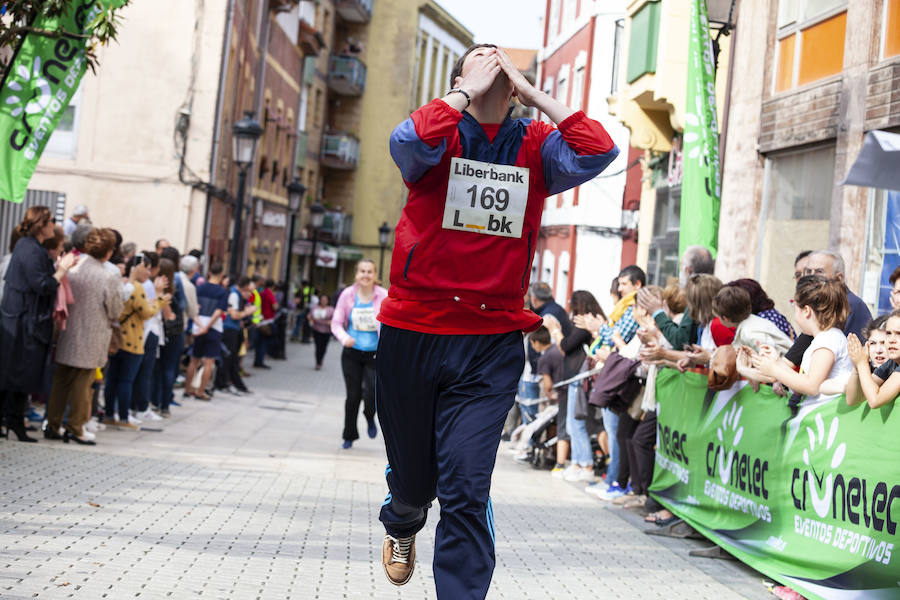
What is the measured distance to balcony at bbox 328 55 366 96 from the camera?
58875 mm

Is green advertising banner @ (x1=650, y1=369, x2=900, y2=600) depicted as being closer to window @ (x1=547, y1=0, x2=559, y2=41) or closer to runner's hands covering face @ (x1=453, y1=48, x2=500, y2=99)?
runner's hands covering face @ (x1=453, y1=48, x2=500, y2=99)

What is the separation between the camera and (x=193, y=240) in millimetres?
28828

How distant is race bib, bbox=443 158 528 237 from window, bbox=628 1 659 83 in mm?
15919

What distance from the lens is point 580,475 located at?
42.3 ft

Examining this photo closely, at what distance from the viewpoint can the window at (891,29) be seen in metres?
12.3

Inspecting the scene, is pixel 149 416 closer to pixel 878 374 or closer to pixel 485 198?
pixel 878 374

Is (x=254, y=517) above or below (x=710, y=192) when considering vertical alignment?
below

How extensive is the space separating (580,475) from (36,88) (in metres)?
6.47

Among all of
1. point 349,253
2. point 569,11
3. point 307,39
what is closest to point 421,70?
point 349,253

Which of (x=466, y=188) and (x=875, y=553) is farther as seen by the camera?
(x=875, y=553)

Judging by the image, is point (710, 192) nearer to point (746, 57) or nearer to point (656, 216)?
point (746, 57)

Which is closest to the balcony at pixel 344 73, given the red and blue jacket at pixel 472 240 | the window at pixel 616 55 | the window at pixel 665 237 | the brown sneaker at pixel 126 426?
the window at pixel 616 55

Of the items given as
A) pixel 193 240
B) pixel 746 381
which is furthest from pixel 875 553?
pixel 193 240

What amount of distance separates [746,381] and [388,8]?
196ft
